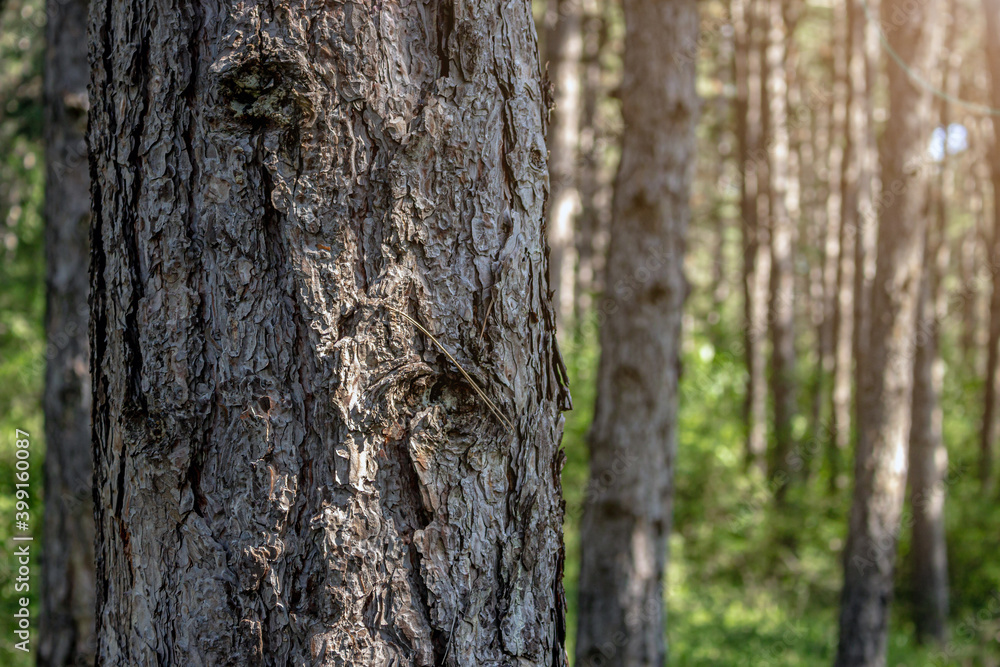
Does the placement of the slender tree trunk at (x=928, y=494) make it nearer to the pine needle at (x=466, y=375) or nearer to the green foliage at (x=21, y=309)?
the pine needle at (x=466, y=375)

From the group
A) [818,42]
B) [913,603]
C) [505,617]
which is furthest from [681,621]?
[818,42]

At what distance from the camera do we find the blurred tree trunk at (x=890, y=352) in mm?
6410

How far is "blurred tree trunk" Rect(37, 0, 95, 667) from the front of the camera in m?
5.08

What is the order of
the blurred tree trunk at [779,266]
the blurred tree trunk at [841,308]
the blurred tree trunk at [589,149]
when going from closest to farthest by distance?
the blurred tree trunk at [779,266] → the blurred tree trunk at [841,308] → the blurred tree trunk at [589,149]

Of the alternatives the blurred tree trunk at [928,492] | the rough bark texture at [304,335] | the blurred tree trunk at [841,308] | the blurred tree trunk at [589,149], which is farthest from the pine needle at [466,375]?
the blurred tree trunk at [841,308]

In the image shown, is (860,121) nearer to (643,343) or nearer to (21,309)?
(643,343)

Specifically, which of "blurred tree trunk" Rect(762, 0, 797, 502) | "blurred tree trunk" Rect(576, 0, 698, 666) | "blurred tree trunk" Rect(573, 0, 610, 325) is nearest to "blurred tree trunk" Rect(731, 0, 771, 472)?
"blurred tree trunk" Rect(762, 0, 797, 502)

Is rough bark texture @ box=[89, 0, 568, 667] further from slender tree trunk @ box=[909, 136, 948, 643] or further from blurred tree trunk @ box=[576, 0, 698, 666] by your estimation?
slender tree trunk @ box=[909, 136, 948, 643]

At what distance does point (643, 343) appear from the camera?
16.3ft

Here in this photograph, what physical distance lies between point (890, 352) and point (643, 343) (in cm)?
270

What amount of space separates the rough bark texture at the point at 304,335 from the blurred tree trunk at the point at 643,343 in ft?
12.0

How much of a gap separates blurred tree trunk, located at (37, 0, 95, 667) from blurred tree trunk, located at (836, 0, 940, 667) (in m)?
6.00

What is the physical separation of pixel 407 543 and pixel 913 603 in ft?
34.4

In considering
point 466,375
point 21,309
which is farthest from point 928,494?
point 21,309
